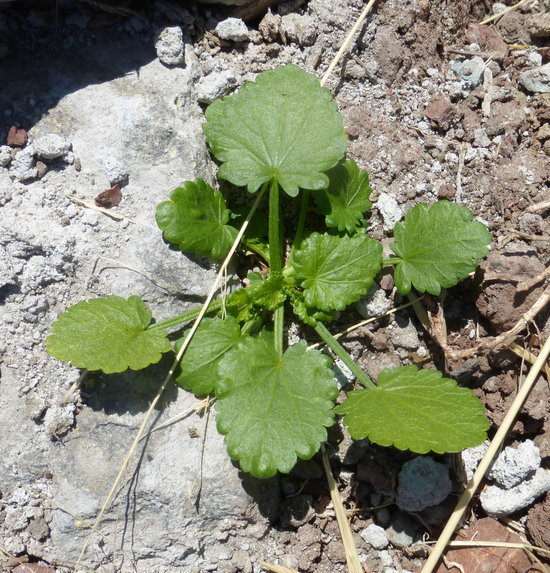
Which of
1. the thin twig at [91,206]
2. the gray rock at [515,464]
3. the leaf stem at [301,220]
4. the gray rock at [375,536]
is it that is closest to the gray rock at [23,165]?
the thin twig at [91,206]

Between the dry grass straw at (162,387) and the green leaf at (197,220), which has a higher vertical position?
the green leaf at (197,220)

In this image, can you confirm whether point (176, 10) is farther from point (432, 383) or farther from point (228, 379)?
point (432, 383)

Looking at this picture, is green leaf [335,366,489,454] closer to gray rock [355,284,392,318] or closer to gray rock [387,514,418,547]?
gray rock [355,284,392,318]

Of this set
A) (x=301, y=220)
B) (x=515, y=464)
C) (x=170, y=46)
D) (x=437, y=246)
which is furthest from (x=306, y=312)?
(x=170, y=46)

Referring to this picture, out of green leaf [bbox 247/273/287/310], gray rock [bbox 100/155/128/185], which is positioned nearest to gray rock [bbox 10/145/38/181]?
gray rock [bbox 100/155/128/185]

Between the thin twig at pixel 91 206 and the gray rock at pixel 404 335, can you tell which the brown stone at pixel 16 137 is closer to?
the thin twig at pixel 91 206
